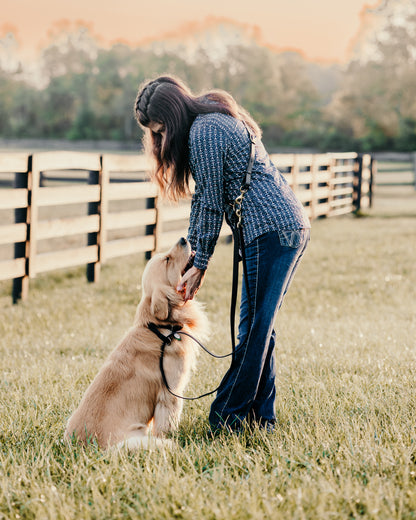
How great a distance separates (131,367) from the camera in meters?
3.26

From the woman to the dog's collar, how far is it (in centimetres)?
25

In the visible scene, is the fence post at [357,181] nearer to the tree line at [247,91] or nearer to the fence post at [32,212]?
the fence post at [32,212]

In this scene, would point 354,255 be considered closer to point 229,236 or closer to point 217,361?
point 229,236

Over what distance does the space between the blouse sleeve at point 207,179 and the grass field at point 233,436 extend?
103 cm

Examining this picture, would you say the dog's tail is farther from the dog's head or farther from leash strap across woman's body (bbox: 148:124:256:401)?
the dog's head

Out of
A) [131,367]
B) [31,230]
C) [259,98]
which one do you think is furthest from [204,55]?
[131,367]


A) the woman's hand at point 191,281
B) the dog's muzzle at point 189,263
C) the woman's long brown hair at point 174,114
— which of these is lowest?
the woman's hand at point 191,281

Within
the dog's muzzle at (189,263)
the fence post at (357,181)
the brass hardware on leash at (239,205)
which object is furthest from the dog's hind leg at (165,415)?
the fence post at (357,181)

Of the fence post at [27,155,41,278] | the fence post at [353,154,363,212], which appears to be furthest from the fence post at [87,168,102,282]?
the fence post at [353,154,363,212]

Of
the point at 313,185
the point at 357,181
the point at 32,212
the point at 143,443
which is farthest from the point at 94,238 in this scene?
the point at 357,181

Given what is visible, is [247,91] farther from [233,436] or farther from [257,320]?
[233,436]

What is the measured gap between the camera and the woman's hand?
323cm

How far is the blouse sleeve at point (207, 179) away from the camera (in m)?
3.05

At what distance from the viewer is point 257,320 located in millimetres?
3234
